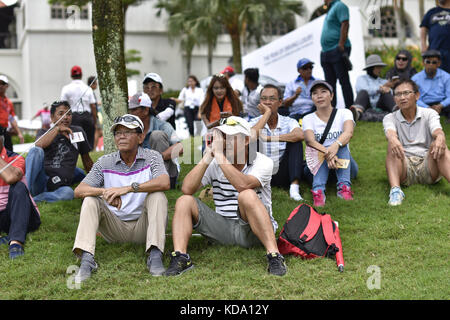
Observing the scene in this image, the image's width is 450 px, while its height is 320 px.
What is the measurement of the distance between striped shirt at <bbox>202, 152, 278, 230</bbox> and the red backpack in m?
0.23

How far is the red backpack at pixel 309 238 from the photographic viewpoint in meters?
4.66

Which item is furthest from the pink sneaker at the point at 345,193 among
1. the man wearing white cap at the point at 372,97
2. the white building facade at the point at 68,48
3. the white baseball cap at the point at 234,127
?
the white building facade at the point at 68,48

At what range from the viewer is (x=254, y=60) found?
16.4 m

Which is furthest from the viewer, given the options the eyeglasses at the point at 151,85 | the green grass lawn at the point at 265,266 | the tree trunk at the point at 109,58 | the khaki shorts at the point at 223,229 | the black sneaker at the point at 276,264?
the eyeglasses at the point at 151,85

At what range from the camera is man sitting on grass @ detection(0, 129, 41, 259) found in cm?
514

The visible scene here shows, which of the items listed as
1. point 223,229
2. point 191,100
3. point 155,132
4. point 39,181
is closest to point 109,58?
point 155,132

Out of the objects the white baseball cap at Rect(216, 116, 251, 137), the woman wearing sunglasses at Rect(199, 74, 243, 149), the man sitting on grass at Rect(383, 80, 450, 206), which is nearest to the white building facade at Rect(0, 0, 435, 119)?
the woman wearing sunglasses at Rect(199, 74, 243, 149)

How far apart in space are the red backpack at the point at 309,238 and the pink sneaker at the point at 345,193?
67.1 inches

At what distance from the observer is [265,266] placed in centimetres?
452

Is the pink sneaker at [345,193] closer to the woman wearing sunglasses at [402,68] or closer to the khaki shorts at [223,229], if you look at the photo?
the khaki shorts at [223,229]

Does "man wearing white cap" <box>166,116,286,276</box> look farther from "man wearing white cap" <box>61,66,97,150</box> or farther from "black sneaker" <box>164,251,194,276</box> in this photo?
"man wearing white cap" <box>61,66,97,150</box>

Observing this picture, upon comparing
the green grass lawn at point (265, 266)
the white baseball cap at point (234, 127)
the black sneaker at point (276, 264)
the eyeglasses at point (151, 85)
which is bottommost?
the green grass lawn at point (265, 266)

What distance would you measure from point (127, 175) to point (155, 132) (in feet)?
5.66
